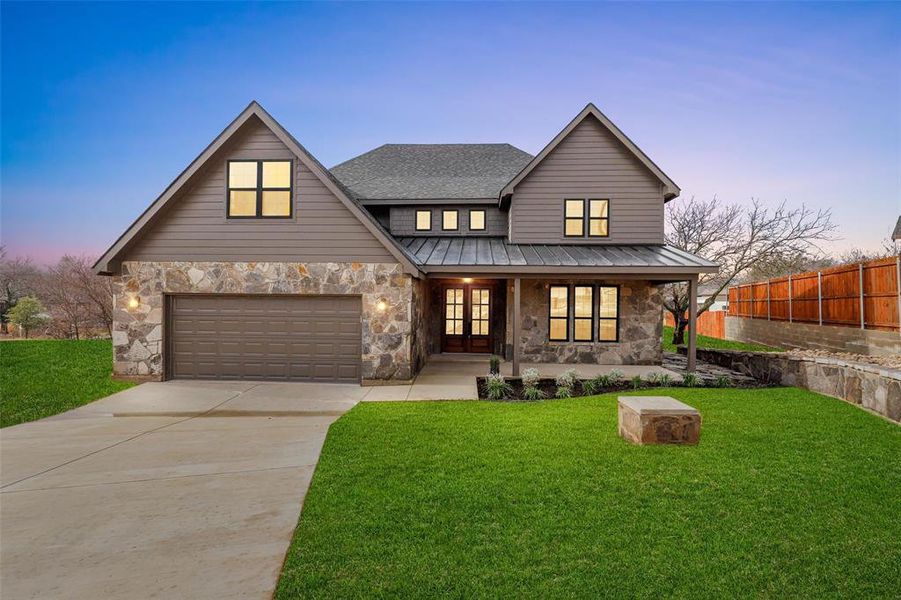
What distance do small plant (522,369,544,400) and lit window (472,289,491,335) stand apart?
4931mm

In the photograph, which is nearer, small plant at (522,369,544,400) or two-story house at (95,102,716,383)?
small plant at (522,369,544,400)

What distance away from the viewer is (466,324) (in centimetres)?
1458

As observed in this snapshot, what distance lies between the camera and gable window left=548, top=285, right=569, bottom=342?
42.7 ft

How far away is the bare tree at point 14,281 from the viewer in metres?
32.6

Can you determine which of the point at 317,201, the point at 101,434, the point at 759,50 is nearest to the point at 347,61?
the point at 317,201

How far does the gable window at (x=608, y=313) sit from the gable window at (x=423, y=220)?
20.2ft

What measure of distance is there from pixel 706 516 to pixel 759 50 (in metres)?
18.6

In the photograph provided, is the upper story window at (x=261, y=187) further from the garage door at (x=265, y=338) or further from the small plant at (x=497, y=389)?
the small plant at (x=497, y=389)

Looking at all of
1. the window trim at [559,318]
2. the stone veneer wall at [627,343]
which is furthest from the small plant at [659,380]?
the window trim at [559,318]

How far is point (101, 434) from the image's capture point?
6.26 metres

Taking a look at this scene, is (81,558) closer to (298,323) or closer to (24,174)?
(298,323)

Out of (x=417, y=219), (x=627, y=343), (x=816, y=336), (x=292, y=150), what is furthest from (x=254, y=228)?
(x=816, y=336)

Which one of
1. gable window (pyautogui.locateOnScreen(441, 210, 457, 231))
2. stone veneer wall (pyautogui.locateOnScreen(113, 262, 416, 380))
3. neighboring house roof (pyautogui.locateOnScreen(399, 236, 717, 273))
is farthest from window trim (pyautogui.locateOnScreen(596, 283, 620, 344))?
stone veneer wall (pyautogui.locateOnScreen(113, 262, 416, 380))

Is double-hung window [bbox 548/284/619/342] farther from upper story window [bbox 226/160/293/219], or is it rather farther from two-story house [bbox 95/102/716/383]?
upper story window [bbox 226/160/293/219]
